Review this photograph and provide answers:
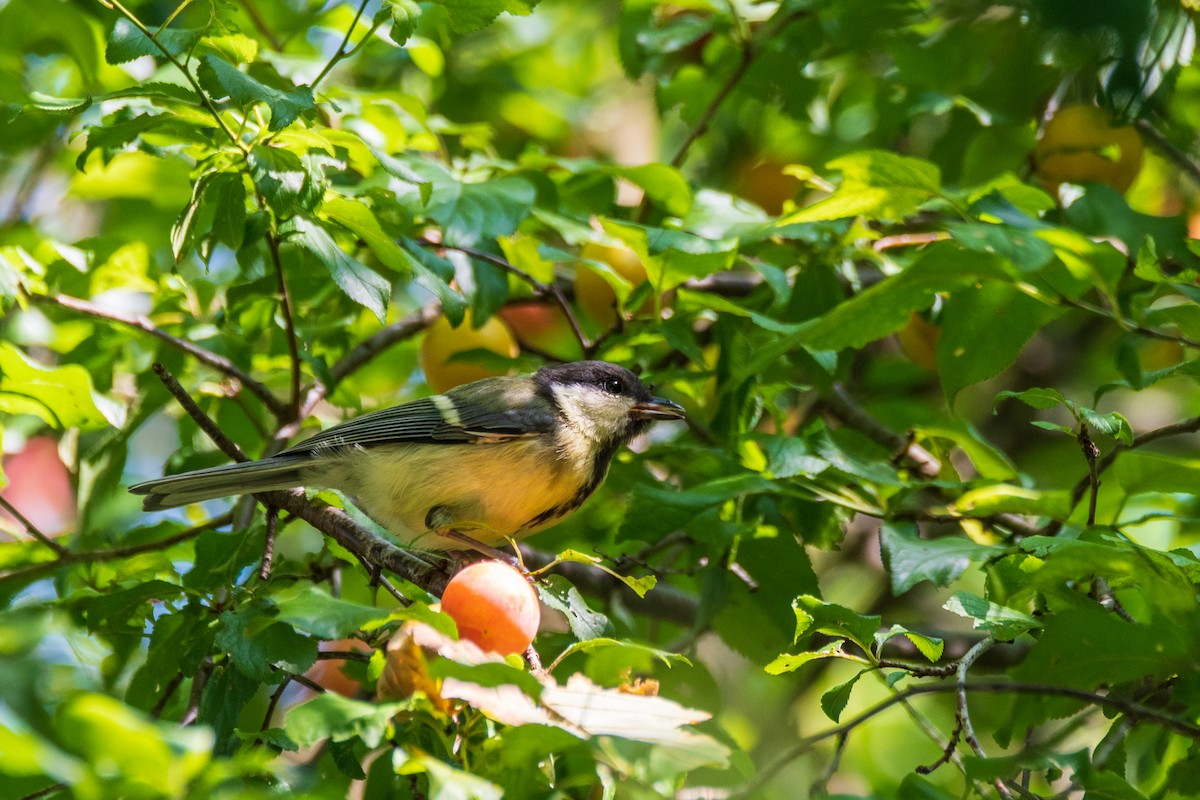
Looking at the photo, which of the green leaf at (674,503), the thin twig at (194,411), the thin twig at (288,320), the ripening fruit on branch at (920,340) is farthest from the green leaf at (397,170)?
the ripening fruit on branch at (920,340)

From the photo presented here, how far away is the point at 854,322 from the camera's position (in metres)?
2.63

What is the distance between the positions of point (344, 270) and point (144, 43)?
0.80m

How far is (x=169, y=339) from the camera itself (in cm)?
383

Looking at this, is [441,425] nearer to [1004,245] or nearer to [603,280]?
[603,280]

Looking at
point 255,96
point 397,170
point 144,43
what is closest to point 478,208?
point 397,170

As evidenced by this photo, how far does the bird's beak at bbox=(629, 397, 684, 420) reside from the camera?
15.2 ft

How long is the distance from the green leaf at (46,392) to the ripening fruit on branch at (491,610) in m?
1.73

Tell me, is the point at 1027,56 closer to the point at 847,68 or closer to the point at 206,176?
the point at 206,176

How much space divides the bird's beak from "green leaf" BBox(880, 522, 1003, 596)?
5.11 feet

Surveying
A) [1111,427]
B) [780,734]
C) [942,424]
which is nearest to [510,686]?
[780,734]

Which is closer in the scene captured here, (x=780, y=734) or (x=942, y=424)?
Result: (x=780, y=734)

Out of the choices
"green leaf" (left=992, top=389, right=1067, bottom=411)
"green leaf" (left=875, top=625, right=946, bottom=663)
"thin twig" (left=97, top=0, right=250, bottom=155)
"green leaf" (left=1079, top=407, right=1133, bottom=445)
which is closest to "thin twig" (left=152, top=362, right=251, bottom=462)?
"thin twig" (left=97, top=0, right=250, bottom=155)

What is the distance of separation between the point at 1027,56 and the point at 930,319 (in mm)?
2472

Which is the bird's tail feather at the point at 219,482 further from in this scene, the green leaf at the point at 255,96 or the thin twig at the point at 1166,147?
the thin twig at the point at 1166,147
